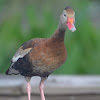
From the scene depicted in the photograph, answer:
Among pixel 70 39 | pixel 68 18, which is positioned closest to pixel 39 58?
pixel 68 18

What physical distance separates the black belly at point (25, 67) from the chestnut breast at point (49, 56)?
0.10 ft

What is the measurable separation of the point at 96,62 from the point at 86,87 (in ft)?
2.48

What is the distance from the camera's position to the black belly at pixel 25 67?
96.1 inches

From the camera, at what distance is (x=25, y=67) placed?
247cm

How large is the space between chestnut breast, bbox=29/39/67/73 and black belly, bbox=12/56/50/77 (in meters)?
0.03

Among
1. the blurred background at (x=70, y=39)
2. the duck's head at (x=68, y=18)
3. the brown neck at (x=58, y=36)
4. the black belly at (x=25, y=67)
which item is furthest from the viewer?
the blurred background at (x=70, y=39)

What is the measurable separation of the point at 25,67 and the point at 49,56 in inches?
6.9

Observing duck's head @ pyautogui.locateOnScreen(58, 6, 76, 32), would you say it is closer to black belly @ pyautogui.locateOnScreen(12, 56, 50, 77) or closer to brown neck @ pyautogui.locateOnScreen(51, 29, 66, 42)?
brown neck @ pyautogui.locateOnScreen(51, 29, 66, 42)

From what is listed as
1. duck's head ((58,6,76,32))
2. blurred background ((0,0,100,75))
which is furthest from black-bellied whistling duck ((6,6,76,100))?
blurred background ((0,0,100,75))

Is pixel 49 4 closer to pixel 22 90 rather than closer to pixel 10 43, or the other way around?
pixel 10 43

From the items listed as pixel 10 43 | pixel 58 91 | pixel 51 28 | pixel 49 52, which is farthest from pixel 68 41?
pixel 49 52

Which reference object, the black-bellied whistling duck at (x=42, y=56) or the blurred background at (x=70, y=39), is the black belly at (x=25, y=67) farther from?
the blurred background at (x=70, y=39)

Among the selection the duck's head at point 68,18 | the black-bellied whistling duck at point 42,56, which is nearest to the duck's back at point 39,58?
the black-bellied whistling duck at point 42,56

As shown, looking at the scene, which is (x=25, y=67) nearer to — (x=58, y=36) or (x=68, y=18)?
(x=58, y=36)
